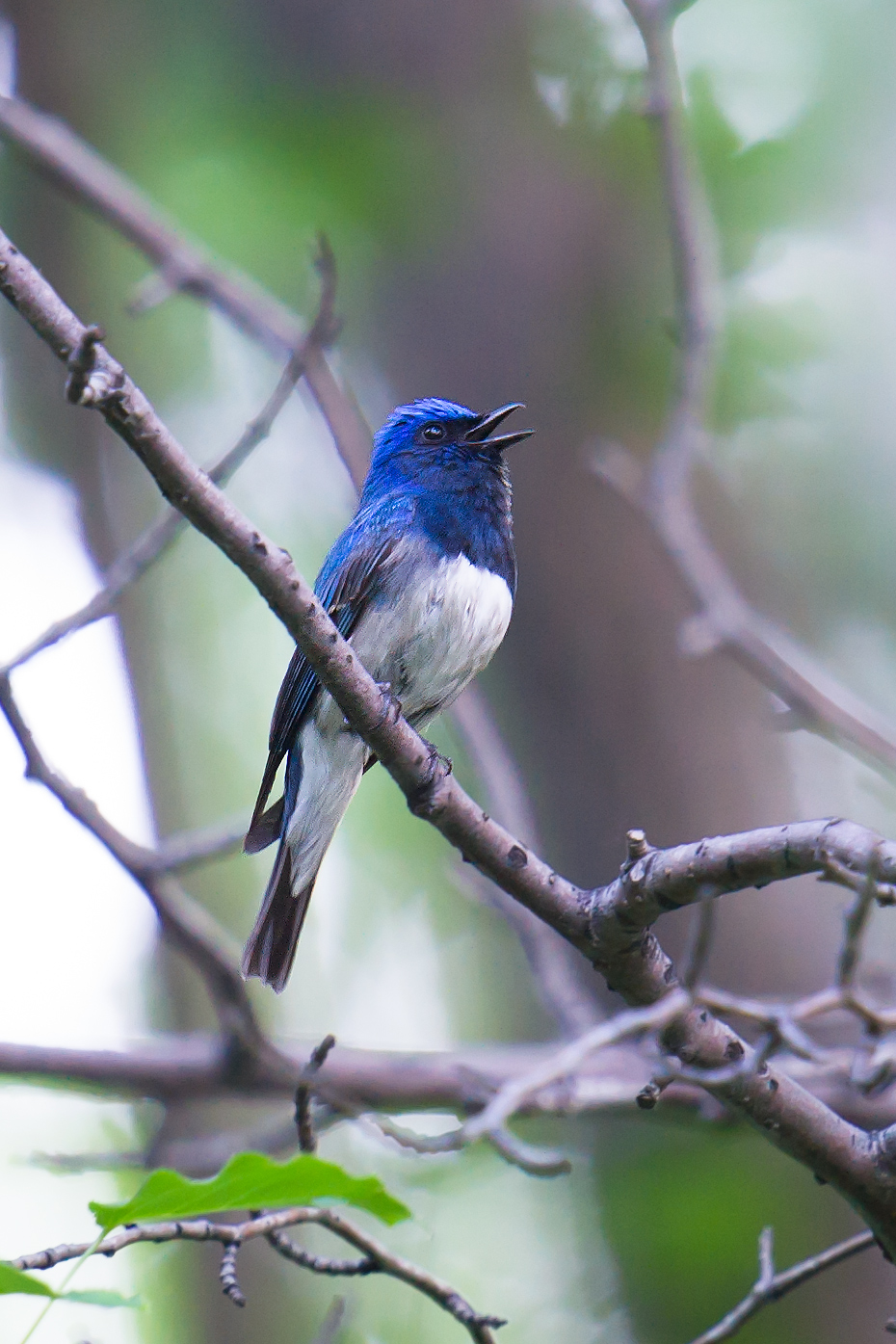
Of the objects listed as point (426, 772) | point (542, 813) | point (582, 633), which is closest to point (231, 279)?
point (582, 633)

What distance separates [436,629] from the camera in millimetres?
4109

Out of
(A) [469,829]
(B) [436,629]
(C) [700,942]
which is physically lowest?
(C) [700,942]

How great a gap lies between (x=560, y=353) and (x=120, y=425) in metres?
3.91

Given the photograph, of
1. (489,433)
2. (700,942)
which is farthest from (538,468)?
(700,942)

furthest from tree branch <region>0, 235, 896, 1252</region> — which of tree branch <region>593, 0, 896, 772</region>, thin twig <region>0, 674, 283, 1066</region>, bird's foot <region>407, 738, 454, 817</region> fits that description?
tree branch <region>593, 0, 896, 772</region>

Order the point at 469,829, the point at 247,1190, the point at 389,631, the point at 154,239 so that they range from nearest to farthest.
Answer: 1. the point at 247,1190
2. the point at 469,829
3. the point at 389,631
4. the point at 154,239

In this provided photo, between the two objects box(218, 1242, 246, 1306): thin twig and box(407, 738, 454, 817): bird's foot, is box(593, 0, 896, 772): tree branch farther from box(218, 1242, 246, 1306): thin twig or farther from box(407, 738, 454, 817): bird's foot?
box(218, 1242, 246, 1306): thin twig

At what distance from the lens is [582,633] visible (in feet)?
17.7

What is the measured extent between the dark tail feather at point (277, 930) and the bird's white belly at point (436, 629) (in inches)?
27.4

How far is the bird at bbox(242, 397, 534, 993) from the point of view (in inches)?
163

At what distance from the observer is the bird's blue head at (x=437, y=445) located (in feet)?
15.1

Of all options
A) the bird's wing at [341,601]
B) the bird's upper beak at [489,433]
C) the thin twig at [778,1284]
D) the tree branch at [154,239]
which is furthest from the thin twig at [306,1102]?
the tree branch at [154,239]

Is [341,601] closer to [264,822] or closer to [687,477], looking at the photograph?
[264,822]

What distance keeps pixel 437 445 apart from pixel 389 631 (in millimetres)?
942
